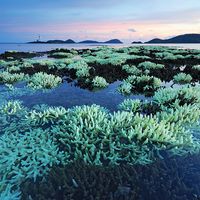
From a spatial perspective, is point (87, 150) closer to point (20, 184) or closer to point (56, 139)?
point (56, 139)

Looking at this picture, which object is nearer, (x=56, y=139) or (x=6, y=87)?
(x=56, y=139)

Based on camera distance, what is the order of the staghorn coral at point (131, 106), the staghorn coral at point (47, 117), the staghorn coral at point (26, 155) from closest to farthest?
1. the staghorn coral at point (26, 155)
2. the staghorn coral at point (47, 117)
3. the staghorn coral at point (131, 106)

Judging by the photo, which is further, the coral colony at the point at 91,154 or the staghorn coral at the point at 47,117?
the staghorn coral at the point at 47,117

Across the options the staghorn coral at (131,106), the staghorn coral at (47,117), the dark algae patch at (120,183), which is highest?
the staghorn coral at (47,117)

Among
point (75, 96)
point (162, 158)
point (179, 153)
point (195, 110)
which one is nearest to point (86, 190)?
point (162, 158)

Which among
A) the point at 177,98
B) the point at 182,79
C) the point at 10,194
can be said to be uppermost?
the point at 177,98

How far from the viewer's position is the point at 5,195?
5.55 metres

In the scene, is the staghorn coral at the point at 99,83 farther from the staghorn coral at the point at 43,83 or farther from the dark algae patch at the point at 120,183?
the dark algae patch at the point at 120,183

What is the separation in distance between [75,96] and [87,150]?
6225 mm

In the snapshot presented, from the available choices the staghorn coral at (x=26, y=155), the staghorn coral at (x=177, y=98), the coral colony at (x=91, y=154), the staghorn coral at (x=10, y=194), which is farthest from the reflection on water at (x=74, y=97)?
the staghorn coral at (x=10, y=194)

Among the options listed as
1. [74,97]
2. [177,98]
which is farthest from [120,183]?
[74,97]

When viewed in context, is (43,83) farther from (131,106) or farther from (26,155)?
(26,155)

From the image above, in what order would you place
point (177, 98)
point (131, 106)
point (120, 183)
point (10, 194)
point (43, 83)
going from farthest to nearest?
1. point (43, 83)
2. point (177, 98)
3. point (131, 106)
4. point (120, 183)
5. point (10, 194)

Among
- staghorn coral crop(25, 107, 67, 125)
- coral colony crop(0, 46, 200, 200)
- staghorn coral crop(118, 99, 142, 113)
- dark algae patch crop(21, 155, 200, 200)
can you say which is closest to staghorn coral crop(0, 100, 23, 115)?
coral colony crop(0, 46, 200, 200)
